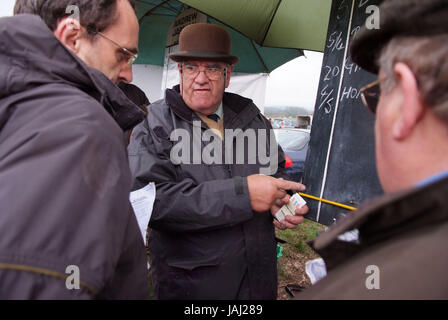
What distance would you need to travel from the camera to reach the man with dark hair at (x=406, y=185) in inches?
22.5

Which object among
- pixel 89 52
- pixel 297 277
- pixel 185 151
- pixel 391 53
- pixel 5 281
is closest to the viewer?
pixel 5 281

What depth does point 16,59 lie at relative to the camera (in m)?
0.75

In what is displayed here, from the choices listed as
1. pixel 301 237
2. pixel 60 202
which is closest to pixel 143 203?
pixel 60 202

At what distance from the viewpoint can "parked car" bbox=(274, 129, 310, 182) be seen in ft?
21.8

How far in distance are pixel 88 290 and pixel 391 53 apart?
948mm

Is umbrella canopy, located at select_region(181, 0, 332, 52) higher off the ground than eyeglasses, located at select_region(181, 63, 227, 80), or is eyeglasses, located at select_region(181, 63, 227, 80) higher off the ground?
umbrella canopy, located at select_region(181, 0, 332, 52)

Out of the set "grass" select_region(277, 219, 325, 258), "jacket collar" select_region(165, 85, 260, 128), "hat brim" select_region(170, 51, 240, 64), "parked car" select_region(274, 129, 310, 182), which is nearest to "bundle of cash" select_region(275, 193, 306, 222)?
"jacket collar" select_region(165, 85, 260, 128)

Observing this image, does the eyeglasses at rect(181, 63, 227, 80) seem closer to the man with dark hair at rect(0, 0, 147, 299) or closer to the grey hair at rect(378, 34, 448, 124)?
the man with dark hair at rect(0, 0, 147, 299)

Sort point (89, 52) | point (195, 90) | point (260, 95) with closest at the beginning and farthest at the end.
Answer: point (89, 52) → point (195, 90) → point (260, 95)

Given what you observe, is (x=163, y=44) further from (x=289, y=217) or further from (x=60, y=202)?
(x=60, y=202)

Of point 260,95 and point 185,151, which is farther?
point 260,95

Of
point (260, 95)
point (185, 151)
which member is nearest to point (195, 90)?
point (185, 151)

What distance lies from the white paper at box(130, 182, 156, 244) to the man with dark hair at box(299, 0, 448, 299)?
2.89ft
